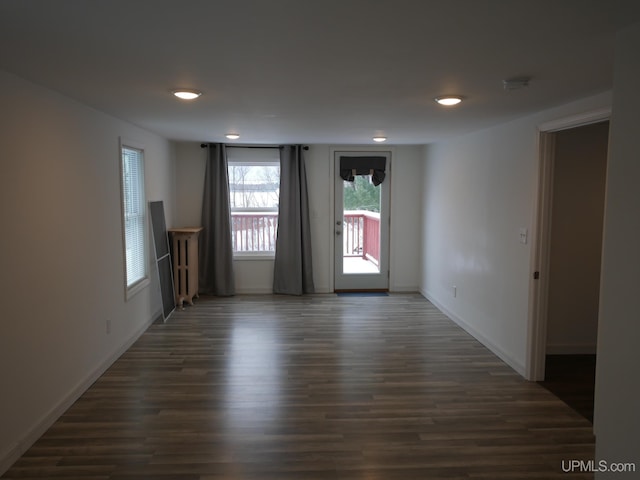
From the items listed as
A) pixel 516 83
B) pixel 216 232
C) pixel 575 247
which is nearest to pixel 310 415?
pixel 516 83

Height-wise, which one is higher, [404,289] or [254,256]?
[254,256]

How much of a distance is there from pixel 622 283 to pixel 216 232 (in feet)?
18.9

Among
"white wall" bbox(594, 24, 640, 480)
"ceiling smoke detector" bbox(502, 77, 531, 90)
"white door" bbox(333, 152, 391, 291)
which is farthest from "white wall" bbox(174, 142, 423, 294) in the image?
"white wall" bbox(594, 24, 640, 480)

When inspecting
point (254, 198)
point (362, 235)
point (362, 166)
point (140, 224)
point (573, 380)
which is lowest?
point (573, 380)

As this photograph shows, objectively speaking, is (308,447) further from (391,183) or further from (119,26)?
(391,183)

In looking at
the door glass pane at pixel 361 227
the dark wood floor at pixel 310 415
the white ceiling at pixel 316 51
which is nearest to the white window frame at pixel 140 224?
the dark wood floor at pixel 310 415

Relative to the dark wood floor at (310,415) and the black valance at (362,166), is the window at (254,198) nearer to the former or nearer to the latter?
the black valance at (362,166)

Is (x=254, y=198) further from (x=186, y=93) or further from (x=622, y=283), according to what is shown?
(x=622, y=283)

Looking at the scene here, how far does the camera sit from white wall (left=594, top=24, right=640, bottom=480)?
1.95 metres

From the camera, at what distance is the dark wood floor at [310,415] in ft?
8.92

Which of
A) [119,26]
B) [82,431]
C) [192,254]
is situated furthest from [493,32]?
[192,254]

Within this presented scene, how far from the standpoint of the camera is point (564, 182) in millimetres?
4535

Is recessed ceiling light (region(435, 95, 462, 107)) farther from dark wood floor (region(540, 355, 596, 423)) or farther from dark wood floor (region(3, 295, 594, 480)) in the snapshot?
dark wood floor (region(540, 355, 596, 423))

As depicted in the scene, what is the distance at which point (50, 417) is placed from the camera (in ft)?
10.3
